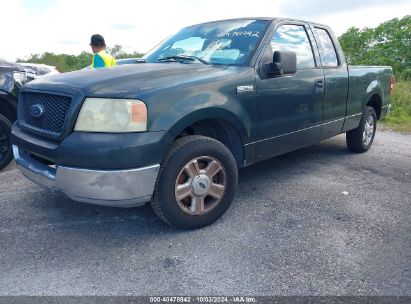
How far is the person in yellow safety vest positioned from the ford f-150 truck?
135 cm

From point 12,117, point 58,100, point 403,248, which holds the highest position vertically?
point 58,100

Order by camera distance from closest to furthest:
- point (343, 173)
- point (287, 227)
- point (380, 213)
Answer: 1. point (287, 227)
2. point (380, 213)
3. point (343, 173)

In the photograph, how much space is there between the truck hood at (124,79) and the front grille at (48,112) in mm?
72

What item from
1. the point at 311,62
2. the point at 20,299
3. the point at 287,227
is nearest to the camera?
the point at 20,299

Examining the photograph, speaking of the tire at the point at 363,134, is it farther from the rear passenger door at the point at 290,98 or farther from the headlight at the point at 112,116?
the headlight at the point at 112,116

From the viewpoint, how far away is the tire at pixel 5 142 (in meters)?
4.61

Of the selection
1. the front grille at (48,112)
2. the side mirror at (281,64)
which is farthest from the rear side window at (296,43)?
the front grille at (48,112)

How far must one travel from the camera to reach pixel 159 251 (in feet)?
9.44

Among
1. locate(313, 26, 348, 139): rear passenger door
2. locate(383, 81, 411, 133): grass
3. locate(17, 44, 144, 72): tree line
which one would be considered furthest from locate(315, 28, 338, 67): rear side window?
locate(17, 44, 144, 72): tree line

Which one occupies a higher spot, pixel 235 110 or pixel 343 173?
pixel 235 110

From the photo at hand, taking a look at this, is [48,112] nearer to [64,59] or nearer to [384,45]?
[384,45]

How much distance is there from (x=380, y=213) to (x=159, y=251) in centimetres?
211

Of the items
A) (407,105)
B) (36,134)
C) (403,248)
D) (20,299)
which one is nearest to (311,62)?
(403,248)

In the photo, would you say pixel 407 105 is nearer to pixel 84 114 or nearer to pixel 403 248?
pixel 403 248
